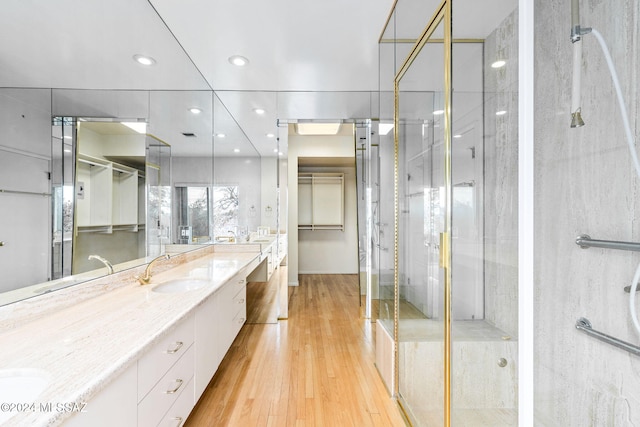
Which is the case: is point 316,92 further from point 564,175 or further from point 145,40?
point 564,175

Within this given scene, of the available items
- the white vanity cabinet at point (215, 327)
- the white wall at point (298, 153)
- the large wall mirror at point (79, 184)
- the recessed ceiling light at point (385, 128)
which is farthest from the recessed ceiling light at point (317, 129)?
the white vanity cabinet at point (215, 327)

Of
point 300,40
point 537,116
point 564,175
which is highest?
point 300,40

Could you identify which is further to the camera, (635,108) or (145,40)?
(145,40)

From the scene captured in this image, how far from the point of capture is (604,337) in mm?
1173

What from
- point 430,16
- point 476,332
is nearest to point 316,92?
point 430,16

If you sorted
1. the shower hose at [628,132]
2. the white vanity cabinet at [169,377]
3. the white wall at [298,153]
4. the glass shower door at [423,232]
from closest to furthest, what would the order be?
the white vanity cabinet at [169,377] < the shower hose at [628,132] < the glass shower door at [423,232] < the white wall at [298,153]

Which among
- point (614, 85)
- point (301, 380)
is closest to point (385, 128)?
point (614, 85)

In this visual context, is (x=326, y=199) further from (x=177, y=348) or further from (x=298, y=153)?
(x=177, y=348)

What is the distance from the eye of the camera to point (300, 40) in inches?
89.1

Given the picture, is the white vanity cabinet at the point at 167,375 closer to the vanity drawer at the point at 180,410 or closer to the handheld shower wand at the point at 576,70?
the vanity drawer at the point at 180,410

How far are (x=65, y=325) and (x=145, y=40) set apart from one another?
193 centimetres

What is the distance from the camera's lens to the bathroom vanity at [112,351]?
786 millimetres

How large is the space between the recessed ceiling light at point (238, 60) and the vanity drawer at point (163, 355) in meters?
2.19

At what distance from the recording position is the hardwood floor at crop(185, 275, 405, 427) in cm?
173
